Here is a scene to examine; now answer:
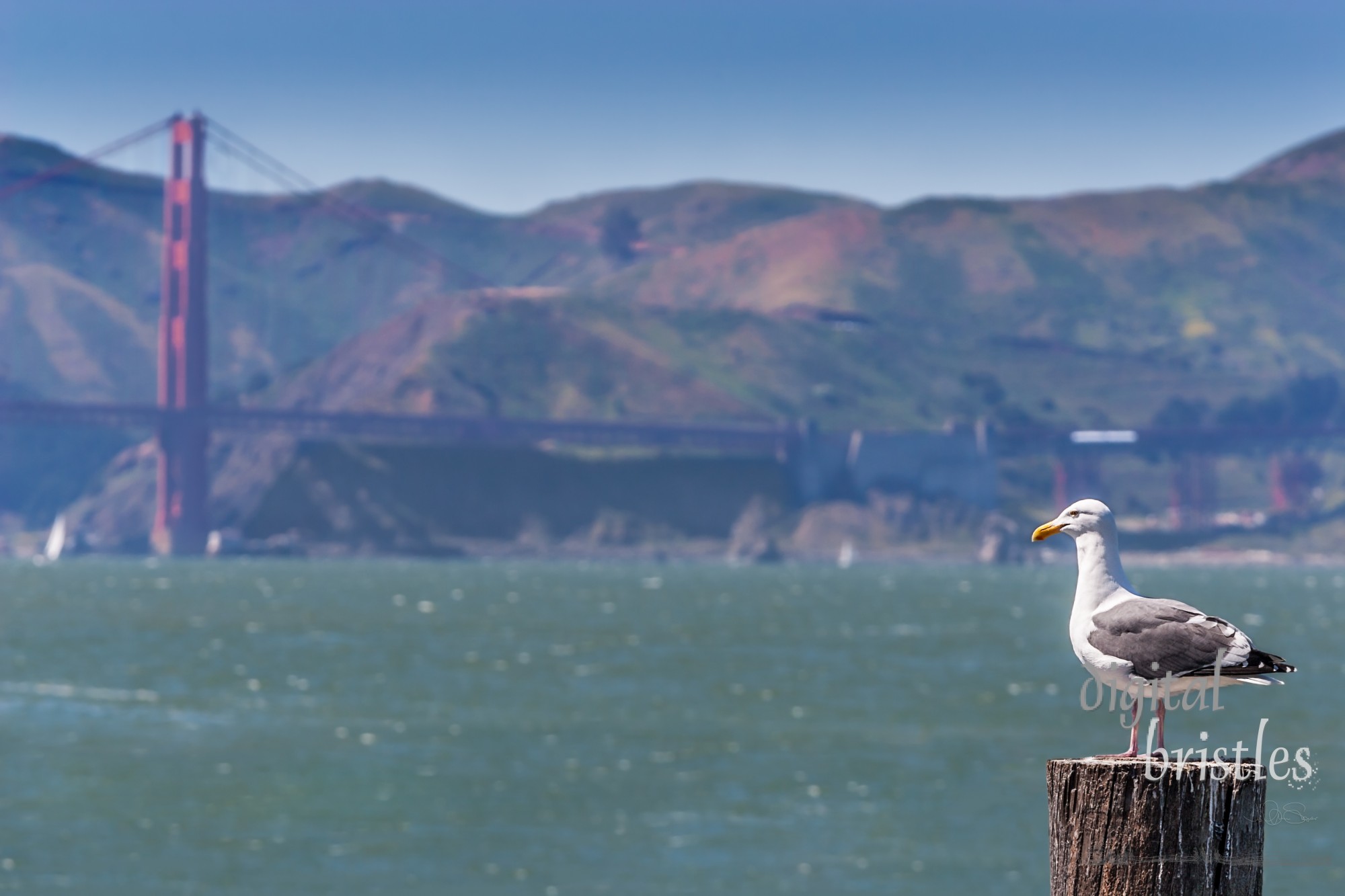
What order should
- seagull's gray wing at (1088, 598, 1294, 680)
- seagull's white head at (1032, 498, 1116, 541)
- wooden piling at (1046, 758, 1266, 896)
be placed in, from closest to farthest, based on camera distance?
wooden piling at (1046, 758, 1266, 896) → seagull's gray wing at (1088, 598, 1294, 680) → seagull's white head at (1032, 498, 1116, 541)

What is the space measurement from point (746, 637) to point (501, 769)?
61.8 metres

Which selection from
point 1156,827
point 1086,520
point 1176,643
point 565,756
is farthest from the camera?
point 565,756

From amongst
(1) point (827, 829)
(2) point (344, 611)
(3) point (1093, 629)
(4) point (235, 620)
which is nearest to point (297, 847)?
(1) point (827, 829)

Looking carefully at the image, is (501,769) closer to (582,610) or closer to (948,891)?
(948,891)

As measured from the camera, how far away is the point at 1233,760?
5.25 m

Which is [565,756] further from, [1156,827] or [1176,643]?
[1156,827]

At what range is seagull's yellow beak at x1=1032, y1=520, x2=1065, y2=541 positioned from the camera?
5.44 meters

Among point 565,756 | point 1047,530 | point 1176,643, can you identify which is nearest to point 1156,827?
point 1176,643

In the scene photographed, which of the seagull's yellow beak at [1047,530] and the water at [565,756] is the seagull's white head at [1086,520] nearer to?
the seagull's yellow beak at [1047,530]

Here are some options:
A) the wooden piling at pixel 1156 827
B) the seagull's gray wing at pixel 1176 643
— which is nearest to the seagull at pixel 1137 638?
the seagull's gray wing at pixel 1176 643

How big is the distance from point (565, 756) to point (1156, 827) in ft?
188

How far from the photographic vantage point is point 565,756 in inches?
2430

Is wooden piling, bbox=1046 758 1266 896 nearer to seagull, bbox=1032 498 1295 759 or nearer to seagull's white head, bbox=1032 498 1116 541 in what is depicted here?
seagull, bbox=1032 498 1295 759

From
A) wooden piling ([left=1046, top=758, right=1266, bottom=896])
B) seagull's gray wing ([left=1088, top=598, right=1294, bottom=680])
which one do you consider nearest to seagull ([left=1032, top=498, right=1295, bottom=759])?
seagull's gray wing ([left=1088, top=598, right=1294, bottom=680])
